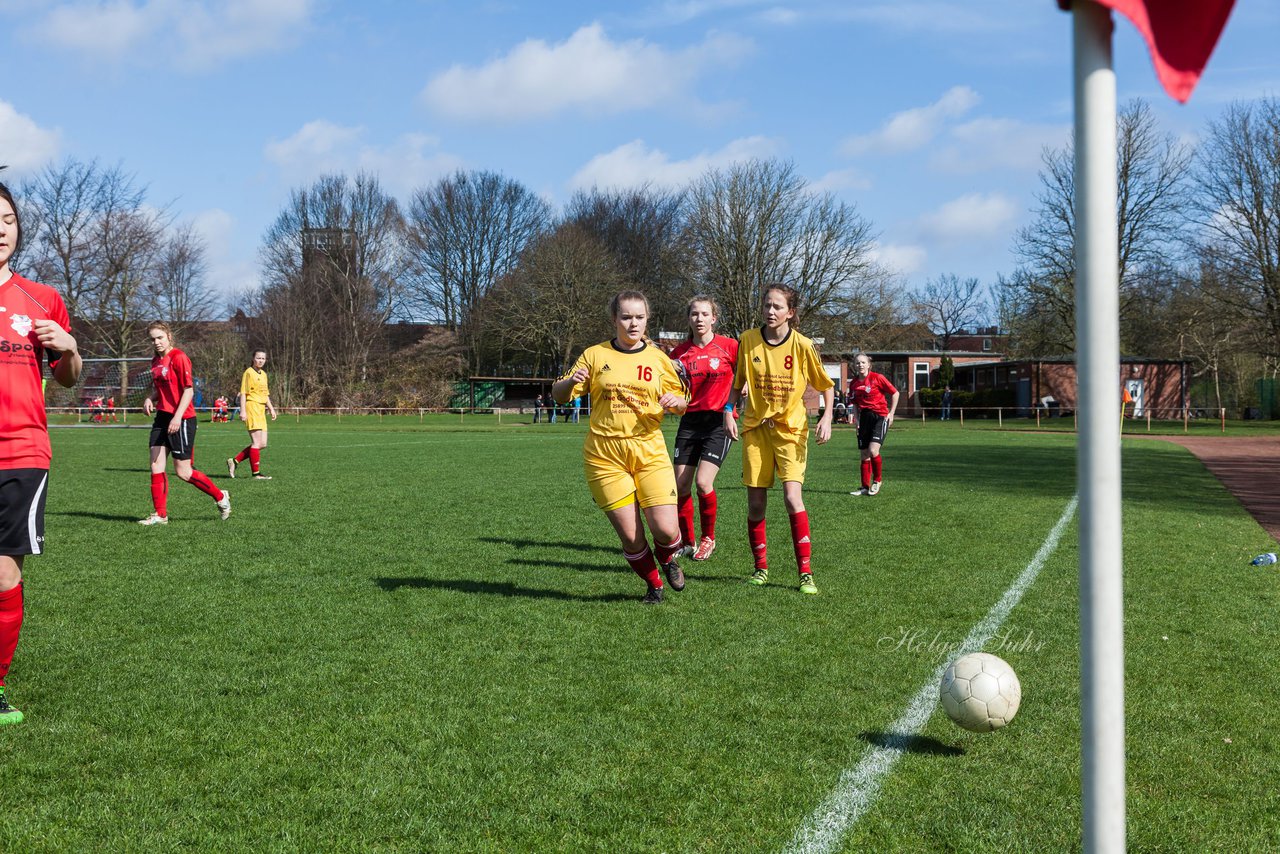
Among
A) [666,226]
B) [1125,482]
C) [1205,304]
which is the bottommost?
[1125,482]

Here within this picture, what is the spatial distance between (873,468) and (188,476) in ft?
28.6

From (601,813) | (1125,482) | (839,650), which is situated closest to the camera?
(601,813)

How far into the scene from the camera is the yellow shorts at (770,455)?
7.04 m

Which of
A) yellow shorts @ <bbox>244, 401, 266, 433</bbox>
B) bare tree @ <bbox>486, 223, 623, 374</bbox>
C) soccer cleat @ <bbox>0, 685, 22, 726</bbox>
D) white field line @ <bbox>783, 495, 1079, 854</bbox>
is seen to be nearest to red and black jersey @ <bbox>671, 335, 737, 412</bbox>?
white field line @ <bbox>783, 495, 1079, 854</bbox>

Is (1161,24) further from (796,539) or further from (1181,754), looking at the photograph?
(796,539)

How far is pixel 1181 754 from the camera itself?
3881mm

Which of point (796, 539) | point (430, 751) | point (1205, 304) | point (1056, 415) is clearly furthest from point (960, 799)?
point (1056, 415)

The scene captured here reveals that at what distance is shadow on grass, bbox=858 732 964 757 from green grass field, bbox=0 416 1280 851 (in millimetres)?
18

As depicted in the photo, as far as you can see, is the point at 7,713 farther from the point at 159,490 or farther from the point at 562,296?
the point at 562,296

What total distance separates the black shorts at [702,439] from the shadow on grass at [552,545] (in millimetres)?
1113

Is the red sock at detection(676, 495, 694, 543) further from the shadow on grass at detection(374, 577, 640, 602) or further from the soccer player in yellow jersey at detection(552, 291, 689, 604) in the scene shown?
the soccer player in yellow jersey at detection(552, 291, 689, 604)

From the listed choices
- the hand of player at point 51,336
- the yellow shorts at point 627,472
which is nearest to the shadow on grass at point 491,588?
the yellow shorts at point 627,472

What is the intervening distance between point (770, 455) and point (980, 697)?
10.8ft

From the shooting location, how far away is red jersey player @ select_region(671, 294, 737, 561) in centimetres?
835
